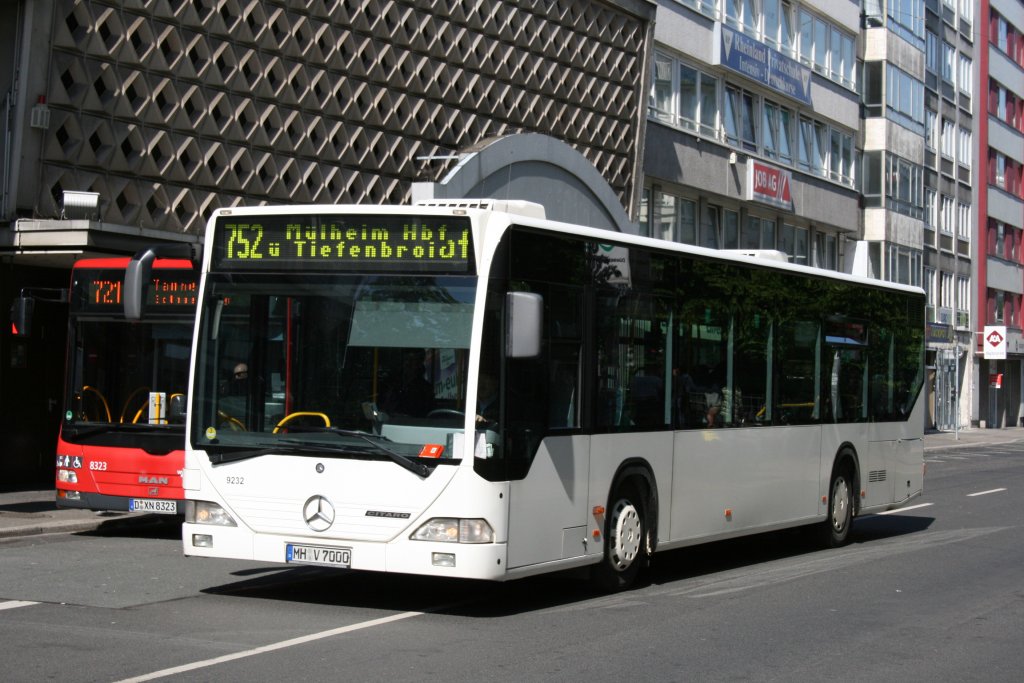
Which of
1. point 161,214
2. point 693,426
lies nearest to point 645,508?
point 693,426

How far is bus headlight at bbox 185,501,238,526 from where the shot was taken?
9.95m

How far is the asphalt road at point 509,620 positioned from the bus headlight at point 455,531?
58 cm

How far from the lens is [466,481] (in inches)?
367

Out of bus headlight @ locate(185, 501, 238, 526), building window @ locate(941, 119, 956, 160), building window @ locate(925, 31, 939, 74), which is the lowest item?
bus headlight @ locate(185, 501, 238, 526)

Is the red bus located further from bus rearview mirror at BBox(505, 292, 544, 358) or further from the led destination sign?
bus rearview mirror at BBox(505, 292, 544, 358)

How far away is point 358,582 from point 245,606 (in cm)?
158

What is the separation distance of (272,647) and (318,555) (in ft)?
4.44

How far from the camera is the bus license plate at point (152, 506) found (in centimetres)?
1462

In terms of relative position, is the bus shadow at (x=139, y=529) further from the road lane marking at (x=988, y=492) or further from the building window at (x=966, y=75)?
the building window at (x=966, y=75)

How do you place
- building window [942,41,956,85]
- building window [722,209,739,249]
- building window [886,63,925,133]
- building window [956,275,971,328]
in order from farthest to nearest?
building window [956,275,971,328] < building window [942,41,956,85] < building window [886,63,925,133] < building window [722,209,739,249]

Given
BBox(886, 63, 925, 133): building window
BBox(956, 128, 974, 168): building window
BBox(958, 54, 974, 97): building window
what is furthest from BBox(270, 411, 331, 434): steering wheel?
BBox(958, 54, 974, 97): building window

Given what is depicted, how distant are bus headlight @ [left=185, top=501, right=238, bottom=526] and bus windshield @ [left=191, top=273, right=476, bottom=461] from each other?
379 millimetres

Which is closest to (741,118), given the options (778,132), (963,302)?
(778,132)

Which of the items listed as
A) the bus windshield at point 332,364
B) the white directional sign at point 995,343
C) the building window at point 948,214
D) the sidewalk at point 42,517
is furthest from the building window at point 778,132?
the bus windshield at point 332,364
